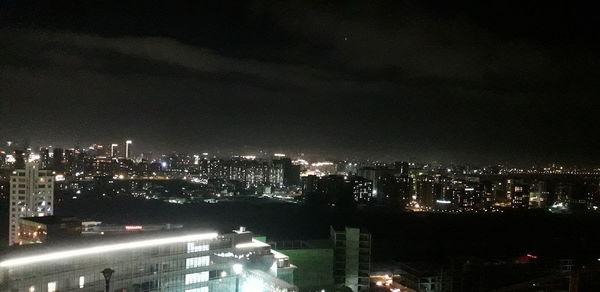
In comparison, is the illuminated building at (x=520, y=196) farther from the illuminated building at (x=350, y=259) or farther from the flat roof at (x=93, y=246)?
the flat roof at (x=93, y=246)

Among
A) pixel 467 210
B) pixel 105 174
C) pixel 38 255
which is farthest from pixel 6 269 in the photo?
pixel 105 174

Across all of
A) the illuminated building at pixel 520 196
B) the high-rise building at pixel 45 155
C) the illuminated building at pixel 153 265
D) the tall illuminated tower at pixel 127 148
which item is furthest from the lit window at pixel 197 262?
the tall illuminated tower at pixel 127 148

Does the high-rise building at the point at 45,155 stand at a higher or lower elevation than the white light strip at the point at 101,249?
lower

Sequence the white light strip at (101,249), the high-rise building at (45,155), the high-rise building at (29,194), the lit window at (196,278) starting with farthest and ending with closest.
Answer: the high-rise building at (45,155) < the high-rise building at (29,194) < the lit window at (196,278) < the white light strip at (101,249)

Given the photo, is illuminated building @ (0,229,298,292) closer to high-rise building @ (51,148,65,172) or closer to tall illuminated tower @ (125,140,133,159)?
high-rise building @ (51,148,65,172)

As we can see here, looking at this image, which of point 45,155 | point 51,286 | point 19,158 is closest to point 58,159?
point 45,155

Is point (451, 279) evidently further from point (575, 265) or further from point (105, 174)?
point (105, 174)

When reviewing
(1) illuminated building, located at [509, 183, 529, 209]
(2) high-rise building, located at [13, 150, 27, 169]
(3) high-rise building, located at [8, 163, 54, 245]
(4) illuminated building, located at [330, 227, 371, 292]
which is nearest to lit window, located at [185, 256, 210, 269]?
(4) illuminated building, located at [330, 227, 371, 292]
